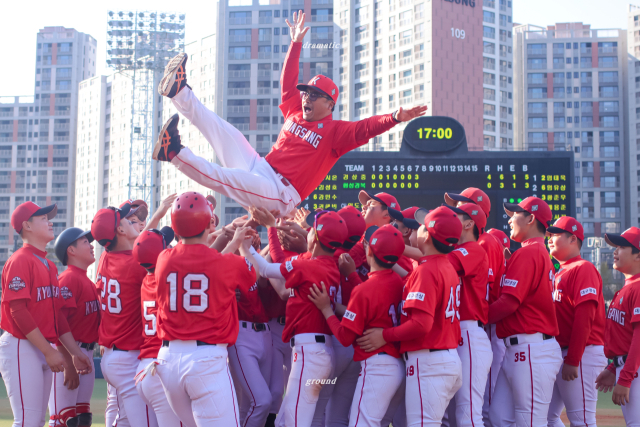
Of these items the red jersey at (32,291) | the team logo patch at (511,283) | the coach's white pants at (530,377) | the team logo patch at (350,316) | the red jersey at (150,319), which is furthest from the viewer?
the red jersey at (32,291)

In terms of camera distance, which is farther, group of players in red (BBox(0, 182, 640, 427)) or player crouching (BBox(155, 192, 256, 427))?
group of players in red (BBox(0, 182, 640, 427))

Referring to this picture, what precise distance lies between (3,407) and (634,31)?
78072mm

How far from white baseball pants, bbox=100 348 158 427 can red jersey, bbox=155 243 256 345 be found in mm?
1015

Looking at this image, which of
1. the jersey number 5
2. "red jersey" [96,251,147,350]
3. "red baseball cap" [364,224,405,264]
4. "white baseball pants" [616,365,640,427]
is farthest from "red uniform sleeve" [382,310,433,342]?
"white baseball pants" [616,365,640,427]

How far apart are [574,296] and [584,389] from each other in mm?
791

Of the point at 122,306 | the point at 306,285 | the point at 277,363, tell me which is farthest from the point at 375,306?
the point at 122,306

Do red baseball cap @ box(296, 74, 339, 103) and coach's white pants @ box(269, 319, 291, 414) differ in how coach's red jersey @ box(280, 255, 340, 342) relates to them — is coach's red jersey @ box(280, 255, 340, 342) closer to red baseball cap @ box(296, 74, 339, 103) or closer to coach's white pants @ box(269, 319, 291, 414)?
coach's white pants @ box(269, 319, 291, 414)

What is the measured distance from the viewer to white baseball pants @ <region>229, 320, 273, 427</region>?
17.1 feet

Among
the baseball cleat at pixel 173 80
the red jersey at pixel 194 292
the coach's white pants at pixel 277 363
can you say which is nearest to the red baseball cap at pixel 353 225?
the red jersey at pixel 194 292

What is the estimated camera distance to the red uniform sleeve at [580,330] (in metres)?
5.24

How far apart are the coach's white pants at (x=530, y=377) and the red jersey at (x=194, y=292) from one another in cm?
233

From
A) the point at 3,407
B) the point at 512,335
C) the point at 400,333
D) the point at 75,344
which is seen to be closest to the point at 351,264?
the point at 400,333

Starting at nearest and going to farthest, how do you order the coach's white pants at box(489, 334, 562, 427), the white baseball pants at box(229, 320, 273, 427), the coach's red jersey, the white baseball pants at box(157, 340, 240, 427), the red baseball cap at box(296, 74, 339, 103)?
1. the white baseball pants at box(157, 340, 240, 427)
2. the coach's red jersey
3. the coach's white pants at box(489, 334, 562, 427)
4. the white baseball pants at box(229, 320, 273, 427)
5. the red baseball cap at box(296, 74, 339, 103)

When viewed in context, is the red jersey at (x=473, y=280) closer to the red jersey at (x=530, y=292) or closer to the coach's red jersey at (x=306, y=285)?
the red jersey at (x=530, y=292)
